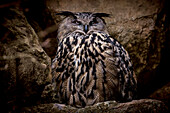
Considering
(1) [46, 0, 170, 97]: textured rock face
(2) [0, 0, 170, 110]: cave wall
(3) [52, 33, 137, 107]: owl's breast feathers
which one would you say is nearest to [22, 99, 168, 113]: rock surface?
(3) [52, 33, 137, 107]: owl's breast feathers

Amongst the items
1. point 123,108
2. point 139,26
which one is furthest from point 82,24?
point 123,108

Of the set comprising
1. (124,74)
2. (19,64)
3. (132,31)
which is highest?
(132,31)

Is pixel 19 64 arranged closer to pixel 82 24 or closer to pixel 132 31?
pixel 82 24

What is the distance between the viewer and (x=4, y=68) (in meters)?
1.47

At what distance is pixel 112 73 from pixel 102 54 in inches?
7.7

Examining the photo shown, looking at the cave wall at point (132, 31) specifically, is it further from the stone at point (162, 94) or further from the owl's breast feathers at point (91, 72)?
the owl's breast feathers at point (91, 72)

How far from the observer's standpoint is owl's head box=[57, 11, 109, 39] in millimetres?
2051

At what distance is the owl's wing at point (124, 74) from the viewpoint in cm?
176

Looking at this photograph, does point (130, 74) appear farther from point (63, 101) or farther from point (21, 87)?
point (21, 87)

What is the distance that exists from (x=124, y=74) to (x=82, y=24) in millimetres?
717

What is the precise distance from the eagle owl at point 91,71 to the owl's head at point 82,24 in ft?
0.25

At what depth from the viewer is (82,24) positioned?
206 cm

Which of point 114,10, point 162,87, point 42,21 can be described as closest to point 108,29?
point 114,10

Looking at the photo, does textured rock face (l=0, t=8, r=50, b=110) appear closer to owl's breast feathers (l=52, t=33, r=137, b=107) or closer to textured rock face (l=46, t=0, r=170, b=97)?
owl's breast feathers (l=52, t=33, r=137, b=107)
